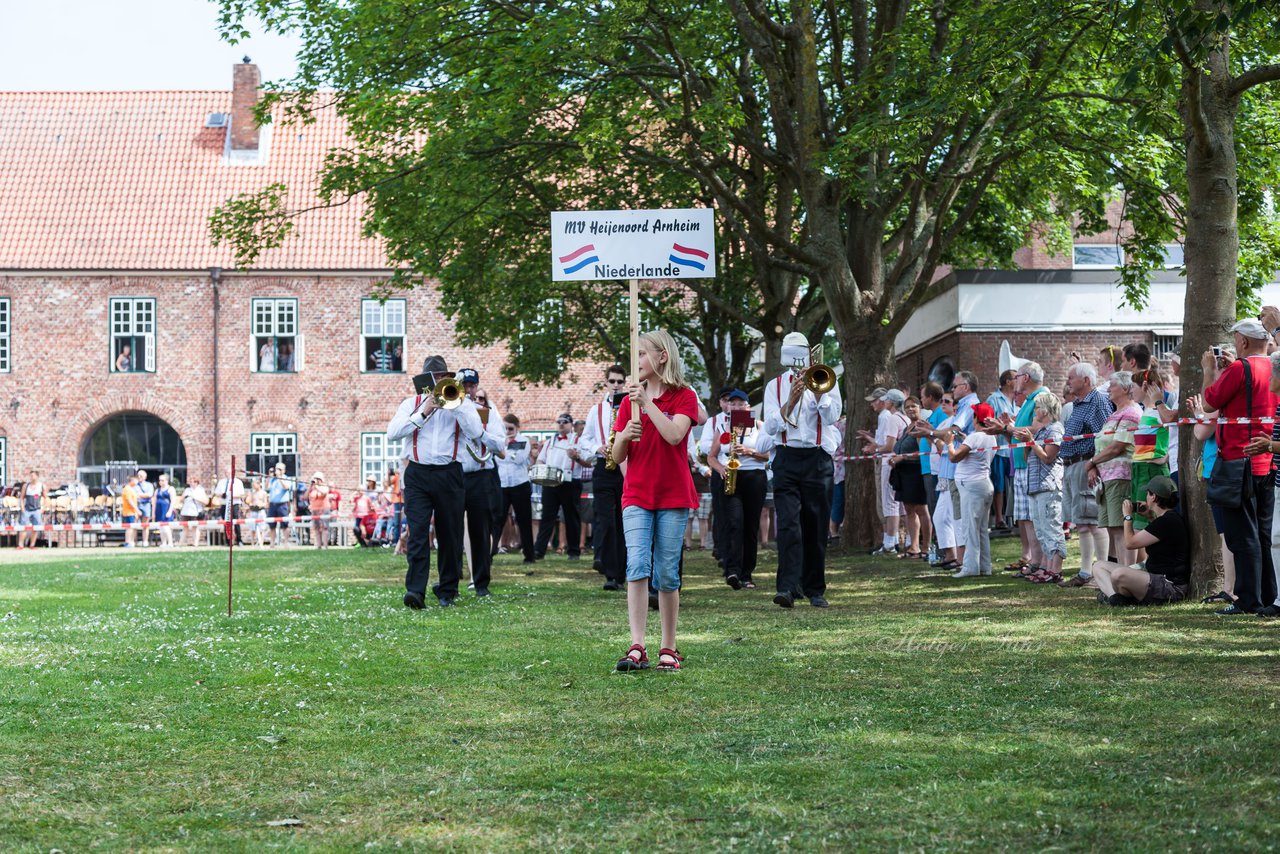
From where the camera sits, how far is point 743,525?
15758mm

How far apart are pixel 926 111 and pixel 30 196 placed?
3937 centimetres

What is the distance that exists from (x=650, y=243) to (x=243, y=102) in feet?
143

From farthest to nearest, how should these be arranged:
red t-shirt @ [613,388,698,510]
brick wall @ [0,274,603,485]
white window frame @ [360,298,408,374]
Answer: white window frame @ [360,298,408,374], brick wall @ [0,274,603,485], red t-shirt @ [613,388,698,510]

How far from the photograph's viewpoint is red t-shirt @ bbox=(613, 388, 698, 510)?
9.16m

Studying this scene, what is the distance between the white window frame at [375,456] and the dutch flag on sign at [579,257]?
37.6 meters

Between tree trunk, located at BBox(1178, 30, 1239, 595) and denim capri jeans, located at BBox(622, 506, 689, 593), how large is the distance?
5271 millimetres

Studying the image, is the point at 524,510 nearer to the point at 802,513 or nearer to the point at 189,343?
the point at 802,513

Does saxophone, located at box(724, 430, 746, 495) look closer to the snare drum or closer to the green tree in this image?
the green tree

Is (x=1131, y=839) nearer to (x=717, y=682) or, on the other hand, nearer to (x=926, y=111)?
(x=717, y=682)

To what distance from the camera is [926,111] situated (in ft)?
54.8

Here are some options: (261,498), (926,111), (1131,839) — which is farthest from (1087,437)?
(261,498)

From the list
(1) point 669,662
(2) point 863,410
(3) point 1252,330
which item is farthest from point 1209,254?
(2) point 863,410

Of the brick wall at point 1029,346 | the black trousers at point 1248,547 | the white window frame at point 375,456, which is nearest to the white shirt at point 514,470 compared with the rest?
the black trousers at point 1248,547

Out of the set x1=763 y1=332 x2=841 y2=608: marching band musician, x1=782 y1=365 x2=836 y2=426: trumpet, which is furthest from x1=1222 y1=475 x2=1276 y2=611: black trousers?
x1=763 y1=332 x2=841 y2=608: marching band musician
